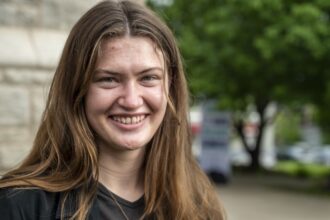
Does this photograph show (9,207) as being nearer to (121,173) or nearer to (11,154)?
(121,173)

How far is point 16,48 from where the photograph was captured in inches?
197

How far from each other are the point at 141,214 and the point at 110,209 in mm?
111

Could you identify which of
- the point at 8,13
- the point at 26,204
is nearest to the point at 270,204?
the point at 8,13

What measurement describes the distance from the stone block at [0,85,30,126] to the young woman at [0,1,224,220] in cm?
310

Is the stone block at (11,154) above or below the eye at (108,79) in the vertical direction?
below

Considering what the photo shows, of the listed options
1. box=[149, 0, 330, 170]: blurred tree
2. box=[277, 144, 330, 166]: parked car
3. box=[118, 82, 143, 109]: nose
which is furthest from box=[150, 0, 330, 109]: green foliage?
box=[277, 144, 330, 166]: parked car

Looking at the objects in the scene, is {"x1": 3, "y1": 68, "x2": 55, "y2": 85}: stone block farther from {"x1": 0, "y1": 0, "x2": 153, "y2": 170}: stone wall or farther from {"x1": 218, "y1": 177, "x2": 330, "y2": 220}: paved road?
{"x1": 218, "y1": 177, "x2": 330, "y2": 220}: paved road

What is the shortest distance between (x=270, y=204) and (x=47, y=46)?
33.7 feet

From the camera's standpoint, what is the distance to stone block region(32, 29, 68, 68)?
5.11 m

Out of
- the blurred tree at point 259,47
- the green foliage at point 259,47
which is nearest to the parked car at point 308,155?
the blurred tree at point 259,47

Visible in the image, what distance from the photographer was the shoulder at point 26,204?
1658 mm

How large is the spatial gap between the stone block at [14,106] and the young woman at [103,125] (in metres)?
3.10

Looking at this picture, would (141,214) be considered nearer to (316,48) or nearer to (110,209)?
(110,209)

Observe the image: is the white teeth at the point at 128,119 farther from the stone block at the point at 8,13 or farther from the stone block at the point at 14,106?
the stone block at the point at 8,13
